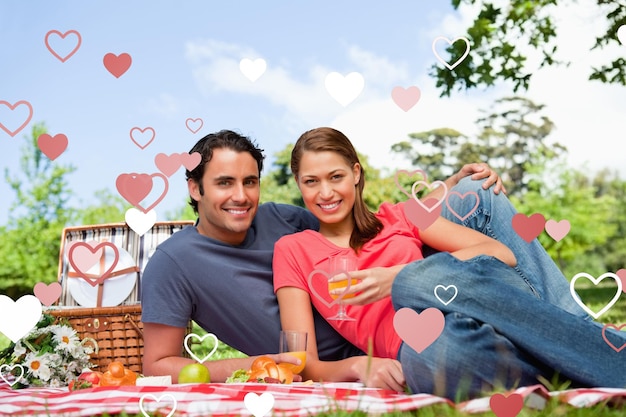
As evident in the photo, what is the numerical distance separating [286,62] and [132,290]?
344 inches

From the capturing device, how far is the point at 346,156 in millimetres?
3211

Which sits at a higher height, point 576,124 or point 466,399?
point 576,124

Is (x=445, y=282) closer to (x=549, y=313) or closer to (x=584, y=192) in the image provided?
(x=549, y=313)

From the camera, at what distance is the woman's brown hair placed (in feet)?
10.4

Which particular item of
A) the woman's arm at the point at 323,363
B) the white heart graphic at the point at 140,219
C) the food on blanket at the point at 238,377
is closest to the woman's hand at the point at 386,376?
the woman's arm at the point at 323,363

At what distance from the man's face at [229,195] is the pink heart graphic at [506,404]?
1.56 meters

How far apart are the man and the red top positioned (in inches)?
7.2

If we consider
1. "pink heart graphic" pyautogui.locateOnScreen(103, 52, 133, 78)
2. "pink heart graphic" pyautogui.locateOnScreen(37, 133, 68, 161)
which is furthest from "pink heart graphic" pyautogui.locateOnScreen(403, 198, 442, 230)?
"pink heart graphic" pyautogui.locateOnScreen(37, 133, 68, 161)

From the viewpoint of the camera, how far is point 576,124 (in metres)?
24.7

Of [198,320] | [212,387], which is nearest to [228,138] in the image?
[198,320]

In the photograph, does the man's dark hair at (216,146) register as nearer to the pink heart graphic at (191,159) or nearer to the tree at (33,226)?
the pink heart graphic at (191,159)

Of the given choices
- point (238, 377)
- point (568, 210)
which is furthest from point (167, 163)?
point (568, 210)

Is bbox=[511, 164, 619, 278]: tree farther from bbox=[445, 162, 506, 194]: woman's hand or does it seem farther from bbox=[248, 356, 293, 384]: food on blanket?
bbox=[248, 356, 293, 384]: food on blanket

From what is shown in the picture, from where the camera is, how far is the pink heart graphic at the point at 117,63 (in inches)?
132
